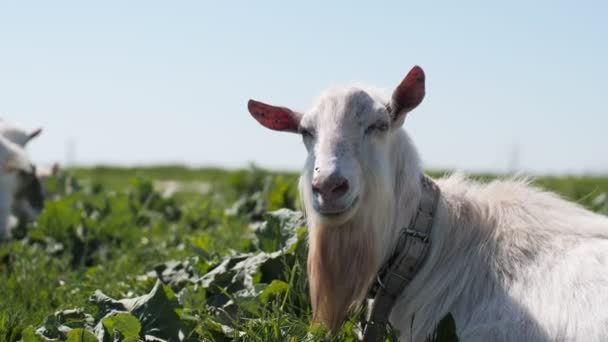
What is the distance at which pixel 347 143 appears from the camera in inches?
135

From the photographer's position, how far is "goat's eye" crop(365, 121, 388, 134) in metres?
3.54

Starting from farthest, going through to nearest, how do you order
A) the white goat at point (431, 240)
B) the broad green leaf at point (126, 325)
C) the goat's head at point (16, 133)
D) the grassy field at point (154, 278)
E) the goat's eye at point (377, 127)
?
the goat's head at point (16, 133)
the grassy field at point (154, 278)
the broad green leaf at point (126, 325)
the goat's eye at point (377, 127)
the white goat at point (431, 240)

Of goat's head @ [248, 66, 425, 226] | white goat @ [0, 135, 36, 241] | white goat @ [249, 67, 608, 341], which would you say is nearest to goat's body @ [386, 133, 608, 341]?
white goat @ [249, 67, 608, 341]

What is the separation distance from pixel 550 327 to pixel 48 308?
9.92 feet

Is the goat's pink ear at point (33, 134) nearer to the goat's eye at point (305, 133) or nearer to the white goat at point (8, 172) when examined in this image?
the white goat at point (8, 172)

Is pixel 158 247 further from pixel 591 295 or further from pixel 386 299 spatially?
pixel 591 295

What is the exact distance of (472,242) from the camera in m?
3.89

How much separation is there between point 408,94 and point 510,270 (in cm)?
99

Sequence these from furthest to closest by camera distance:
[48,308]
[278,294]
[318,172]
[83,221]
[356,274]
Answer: [83,221] < [48,308] < [278,294] < [356,274] < [318,172]

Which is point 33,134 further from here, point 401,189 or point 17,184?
point 401,189

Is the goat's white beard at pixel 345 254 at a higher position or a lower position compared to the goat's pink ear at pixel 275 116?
lower

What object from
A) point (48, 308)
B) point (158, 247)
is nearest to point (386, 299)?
point (48, 308)

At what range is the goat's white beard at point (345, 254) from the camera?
11.8ft

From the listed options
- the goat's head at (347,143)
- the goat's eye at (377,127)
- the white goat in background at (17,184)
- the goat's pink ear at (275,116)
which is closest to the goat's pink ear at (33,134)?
the white goat in background at (17,184)
